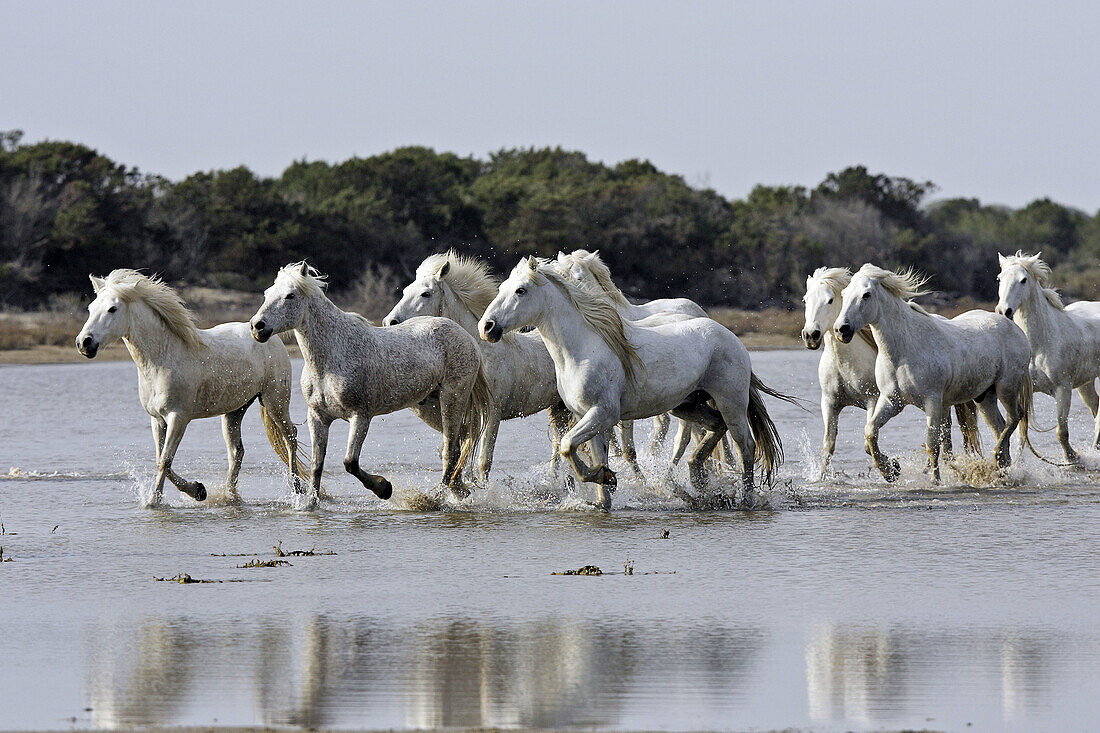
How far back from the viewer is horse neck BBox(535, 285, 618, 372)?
9.41m

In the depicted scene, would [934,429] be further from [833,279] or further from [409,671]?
[409,671]

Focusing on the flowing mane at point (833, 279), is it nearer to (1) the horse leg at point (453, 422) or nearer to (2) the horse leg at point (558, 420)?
(2) the horse leg at point (558, 420)

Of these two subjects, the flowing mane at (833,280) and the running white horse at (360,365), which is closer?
the running white horse at (360,365)

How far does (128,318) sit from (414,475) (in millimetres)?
3072

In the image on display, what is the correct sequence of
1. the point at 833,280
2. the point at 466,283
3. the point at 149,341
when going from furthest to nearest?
the point at 466,283, the point at 833,280, the point at 149,341

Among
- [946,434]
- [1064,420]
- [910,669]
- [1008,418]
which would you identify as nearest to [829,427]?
[946,434]

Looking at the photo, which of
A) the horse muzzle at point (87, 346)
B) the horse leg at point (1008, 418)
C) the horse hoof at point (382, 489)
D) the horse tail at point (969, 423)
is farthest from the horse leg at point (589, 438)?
the horse tail at point (969, 423)

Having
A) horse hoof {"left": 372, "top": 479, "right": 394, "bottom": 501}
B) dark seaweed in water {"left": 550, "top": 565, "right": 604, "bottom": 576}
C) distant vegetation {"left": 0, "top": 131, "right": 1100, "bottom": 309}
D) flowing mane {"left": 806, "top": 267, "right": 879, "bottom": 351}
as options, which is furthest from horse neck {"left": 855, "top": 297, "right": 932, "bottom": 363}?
distant vegetation {"left": 0, "top": 131, "right": 1100, "bottom": 309}

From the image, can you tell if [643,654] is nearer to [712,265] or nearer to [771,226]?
[712,265]

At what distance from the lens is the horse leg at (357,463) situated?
9414mm

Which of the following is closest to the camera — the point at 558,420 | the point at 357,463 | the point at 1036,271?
the point at 357,463

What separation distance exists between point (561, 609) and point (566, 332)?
3354 mm

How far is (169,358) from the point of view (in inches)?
395

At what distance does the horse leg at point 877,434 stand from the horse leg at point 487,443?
2.83 m
